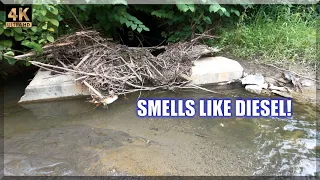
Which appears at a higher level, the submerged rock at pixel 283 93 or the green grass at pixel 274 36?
the green grass at pixel 274 36

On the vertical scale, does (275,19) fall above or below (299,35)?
above

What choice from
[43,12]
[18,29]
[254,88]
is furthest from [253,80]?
[18,29]

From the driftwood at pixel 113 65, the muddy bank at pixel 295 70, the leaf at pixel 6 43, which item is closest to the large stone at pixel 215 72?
the driftwood at pixel 113 65

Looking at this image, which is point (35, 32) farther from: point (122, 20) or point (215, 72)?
point (215, 72)

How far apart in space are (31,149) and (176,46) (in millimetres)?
2748

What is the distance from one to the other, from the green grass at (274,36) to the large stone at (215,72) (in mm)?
609

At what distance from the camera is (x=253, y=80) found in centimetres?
421

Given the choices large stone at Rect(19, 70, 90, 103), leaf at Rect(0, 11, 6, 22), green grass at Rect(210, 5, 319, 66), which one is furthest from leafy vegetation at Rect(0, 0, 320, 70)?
large stone at Rect(19, 70, 90, 103)

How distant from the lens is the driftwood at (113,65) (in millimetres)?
3824

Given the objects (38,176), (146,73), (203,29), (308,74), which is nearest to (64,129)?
(38,176)

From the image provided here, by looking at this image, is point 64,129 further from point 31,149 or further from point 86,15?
point 86,15

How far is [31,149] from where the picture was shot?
2.73 m

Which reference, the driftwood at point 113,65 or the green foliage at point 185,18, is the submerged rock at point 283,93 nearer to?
the driftwood at point 113,65

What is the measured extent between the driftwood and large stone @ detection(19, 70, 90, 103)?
13 cm
